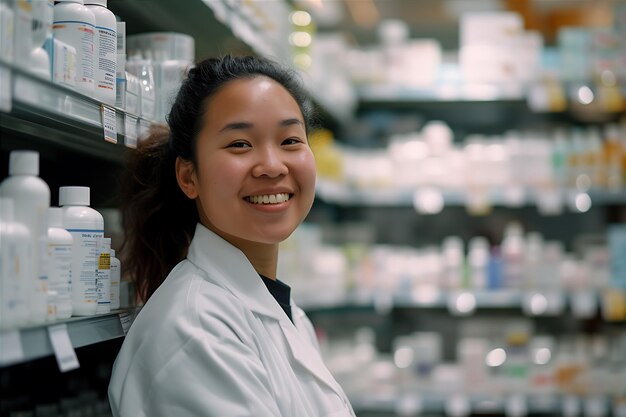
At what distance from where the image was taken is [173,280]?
5.43 ft

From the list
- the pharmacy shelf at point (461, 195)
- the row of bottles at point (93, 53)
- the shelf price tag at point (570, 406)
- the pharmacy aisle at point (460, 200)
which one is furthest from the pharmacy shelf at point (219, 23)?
the shelf price tag at point (570, 406)

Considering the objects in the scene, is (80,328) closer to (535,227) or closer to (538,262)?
(538,262)

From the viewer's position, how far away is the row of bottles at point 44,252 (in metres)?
1.29

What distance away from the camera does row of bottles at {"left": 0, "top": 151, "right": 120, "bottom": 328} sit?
1289 millimetres

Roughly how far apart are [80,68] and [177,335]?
0.53 metres

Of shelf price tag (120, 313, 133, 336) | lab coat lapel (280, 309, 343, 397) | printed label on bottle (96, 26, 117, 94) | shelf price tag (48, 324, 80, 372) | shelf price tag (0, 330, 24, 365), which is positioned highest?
printed label on bottle (96, 26, 117, 94)

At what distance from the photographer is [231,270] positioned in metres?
1.71

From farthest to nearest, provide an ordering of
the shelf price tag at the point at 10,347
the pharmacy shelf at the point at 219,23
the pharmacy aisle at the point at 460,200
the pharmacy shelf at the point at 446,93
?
the pharmacy shelf at the point at 446,93
the pharmacy aisle at the point at 460,200
the pharmacy shelf at the point at 219,23
the shelf price tag at the point at 10,347

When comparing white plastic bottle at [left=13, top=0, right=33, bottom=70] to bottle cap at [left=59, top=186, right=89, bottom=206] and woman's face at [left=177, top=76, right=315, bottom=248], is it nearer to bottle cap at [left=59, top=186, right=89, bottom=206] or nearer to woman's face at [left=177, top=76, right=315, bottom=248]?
bottle cap at [left=59, top=186, right=89, bottom=206]

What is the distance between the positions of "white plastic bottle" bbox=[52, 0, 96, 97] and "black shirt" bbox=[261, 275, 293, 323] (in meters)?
0.60

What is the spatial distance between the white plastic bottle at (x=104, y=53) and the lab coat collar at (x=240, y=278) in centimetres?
34

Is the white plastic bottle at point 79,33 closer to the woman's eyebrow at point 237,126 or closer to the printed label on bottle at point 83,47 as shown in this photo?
the printed label on bottle at point 83,47

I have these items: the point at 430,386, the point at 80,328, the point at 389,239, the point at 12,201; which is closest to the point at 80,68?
the point at 12,201

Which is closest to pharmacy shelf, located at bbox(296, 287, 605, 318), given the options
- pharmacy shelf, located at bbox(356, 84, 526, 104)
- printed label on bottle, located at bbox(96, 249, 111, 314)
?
pharmacy shelf, located at bbox(356, 84, 526, 104)
